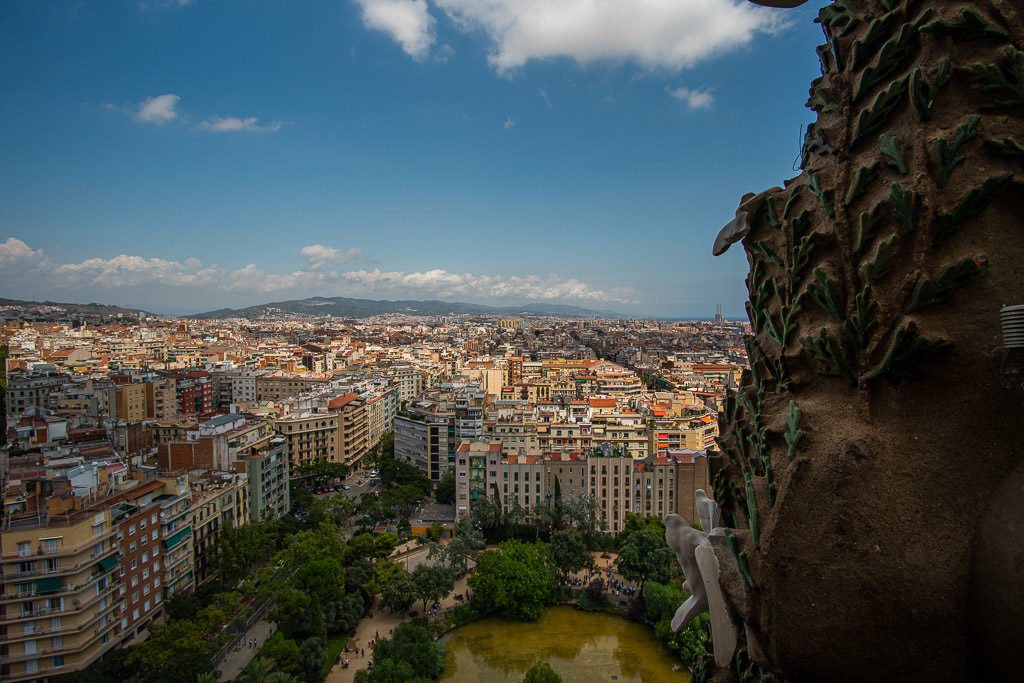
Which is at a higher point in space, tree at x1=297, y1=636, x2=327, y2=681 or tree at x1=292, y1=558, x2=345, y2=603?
tree at x1=292, y1=558, x2=345, y2=603

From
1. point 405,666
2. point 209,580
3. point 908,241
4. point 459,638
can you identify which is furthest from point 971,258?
point 209,580

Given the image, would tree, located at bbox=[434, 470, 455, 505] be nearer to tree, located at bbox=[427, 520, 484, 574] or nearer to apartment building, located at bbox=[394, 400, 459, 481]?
apartment building, located at bbox=[394, 400, 459, 481]

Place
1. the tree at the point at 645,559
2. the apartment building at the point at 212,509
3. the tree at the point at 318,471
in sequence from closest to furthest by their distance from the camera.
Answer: the apartment building at the point at 212,509 < the tree at the point at 645,559 < the tree at the point at 318,471

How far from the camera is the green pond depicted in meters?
13.1

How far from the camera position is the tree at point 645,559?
16.4 m

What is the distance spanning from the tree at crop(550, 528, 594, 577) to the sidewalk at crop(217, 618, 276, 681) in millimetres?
7518

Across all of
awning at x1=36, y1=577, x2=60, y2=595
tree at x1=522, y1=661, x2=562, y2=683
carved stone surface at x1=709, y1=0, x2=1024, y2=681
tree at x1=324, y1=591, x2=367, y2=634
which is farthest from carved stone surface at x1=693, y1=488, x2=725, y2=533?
tree at x1=324, y1=591, x2=367, y2=634

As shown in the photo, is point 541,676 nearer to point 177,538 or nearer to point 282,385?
point 177,538

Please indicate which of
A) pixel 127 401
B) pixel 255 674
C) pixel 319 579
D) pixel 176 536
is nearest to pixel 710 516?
pixel 255 674

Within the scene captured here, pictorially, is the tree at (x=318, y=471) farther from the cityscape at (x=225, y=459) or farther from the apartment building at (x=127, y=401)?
the apartment building at (x=127, y=401)

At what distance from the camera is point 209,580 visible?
15312 mm

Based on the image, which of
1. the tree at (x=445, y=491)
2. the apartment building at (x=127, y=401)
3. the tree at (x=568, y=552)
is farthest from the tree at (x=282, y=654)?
the apartment building at (x=127, y=401)

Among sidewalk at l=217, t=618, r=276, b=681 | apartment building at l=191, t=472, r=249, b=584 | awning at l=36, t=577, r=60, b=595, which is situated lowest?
sidewalk at l=217, t=618, r=276, b=681

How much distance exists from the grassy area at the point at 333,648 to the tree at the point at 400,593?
50.8 inches
